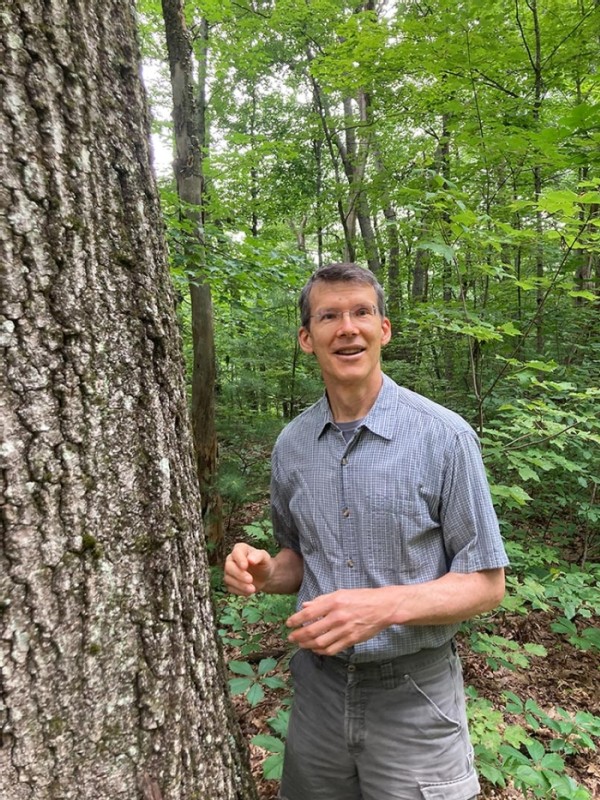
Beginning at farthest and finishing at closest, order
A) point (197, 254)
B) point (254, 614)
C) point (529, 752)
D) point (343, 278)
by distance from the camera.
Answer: point (197, 254) → point (254, 614) → point (529, 752) → point (343, 278)

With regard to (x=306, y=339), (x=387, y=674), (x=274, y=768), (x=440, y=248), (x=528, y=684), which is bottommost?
(x=528, y=684)

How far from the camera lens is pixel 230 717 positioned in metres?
1.36

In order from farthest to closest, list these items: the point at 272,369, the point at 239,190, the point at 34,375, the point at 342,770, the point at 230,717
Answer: the point at 239,190 → the point at 272,369 → the point at 342,770 → the point at 230,717 → the point at 34,375

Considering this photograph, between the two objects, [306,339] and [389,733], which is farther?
[306,339]

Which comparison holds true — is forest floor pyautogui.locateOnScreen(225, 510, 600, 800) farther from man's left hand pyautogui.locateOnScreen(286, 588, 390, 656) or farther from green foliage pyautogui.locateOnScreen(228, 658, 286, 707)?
man's left hand pyautogui.locateOnScreen(286, 588, 390, 656)

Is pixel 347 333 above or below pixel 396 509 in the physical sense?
above

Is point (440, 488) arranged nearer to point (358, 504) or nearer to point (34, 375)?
point (358, 504)

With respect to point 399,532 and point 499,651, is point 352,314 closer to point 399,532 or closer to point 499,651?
point 399,532

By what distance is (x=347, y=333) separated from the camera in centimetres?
165

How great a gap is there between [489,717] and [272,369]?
5.33m

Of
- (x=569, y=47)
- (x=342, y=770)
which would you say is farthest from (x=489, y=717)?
(x=569, y=47)

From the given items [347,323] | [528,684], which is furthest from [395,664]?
[528,684]

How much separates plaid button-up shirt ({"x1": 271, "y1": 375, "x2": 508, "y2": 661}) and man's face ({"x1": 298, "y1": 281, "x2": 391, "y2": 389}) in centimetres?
14

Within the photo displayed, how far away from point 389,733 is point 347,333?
1.30 metres
